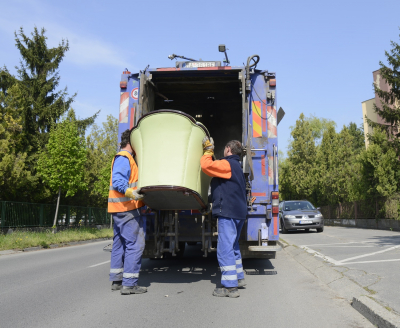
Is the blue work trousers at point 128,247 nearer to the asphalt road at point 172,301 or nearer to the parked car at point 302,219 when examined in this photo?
the asphalt road at point 172,301

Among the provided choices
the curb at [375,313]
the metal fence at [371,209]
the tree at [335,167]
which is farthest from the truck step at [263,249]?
the tree at [335,167]

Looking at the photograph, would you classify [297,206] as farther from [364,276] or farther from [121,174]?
[121,174]

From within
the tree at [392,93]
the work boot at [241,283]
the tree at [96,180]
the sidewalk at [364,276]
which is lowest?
the work boot at [241,283]

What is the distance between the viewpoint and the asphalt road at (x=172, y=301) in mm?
3900

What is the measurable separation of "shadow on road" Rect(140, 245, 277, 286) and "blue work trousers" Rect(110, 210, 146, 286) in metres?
0.64

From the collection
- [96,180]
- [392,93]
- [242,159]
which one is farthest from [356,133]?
[242,159]

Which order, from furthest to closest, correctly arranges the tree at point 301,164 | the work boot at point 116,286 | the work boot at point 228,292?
the tree at point 301,164 → the work boot at point 116,286 → the work boot at point 228,292

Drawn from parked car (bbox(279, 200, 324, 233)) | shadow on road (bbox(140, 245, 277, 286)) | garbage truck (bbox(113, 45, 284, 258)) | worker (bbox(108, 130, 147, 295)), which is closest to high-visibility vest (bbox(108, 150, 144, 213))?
worker (bbox(108, 130, 147, 295))

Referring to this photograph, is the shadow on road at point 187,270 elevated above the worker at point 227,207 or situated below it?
below

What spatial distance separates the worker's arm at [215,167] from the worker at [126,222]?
88 cm

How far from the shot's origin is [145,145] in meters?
5.12

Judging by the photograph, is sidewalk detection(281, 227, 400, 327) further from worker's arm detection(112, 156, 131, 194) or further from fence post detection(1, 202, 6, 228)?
fence post detection(1, 202, 6, 228)

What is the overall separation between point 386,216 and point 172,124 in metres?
16.4

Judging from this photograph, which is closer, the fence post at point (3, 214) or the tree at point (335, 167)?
the fence post at point (3, 214)
